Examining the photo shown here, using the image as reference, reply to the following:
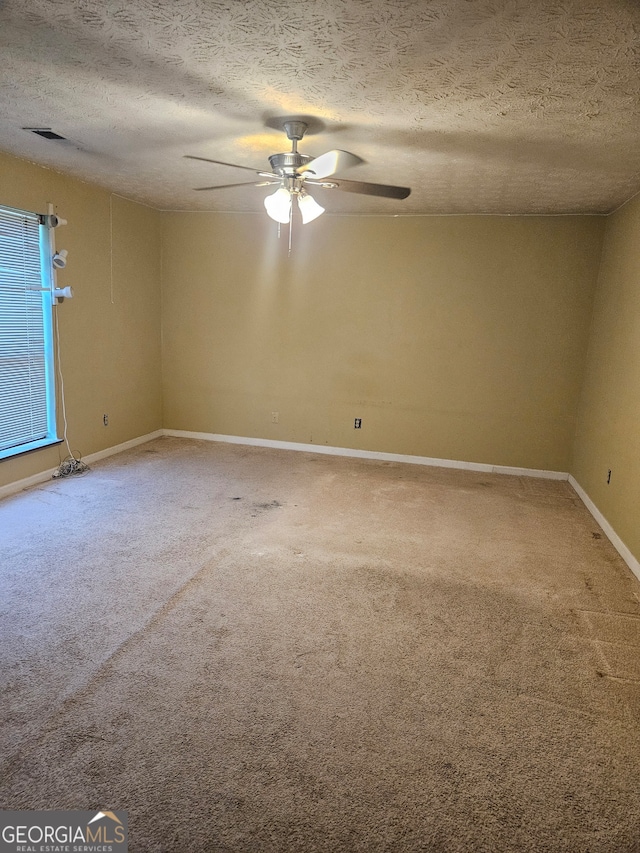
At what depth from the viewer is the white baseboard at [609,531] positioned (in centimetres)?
315

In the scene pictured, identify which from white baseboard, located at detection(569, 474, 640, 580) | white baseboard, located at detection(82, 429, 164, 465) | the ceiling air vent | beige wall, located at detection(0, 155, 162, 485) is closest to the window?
beige wall, located at detection(0, 155, 162, 485)

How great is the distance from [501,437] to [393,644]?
3173 millimetres

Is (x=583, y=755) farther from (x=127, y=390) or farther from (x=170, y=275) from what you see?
(x=170, y=275)

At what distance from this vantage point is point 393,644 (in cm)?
233

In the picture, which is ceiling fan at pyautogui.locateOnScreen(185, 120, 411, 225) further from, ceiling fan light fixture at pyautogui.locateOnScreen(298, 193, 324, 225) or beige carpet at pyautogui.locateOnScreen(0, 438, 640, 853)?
beige carpet at pyautogui.locateOnScreen(0, 438, 640, 853)

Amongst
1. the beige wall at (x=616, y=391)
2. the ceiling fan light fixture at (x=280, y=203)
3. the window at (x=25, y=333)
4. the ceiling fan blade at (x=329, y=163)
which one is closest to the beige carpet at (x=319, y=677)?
the beige wall at (x=616, y=391)

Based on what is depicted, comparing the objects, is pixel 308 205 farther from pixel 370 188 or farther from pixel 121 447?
pixel 121 447

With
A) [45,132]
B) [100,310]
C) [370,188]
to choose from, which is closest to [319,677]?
[370,188]

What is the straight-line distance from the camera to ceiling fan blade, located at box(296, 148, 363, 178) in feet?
8.32

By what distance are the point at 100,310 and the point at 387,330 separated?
267 cm

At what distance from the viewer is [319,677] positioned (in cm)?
210

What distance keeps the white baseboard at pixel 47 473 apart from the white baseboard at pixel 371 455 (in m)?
0.58

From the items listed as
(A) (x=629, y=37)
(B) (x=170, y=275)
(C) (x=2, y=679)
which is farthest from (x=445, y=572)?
(B) (x=170, y=275)

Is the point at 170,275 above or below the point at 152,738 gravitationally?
above
